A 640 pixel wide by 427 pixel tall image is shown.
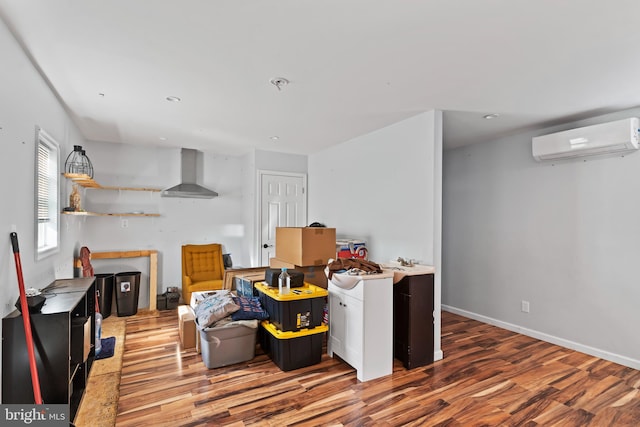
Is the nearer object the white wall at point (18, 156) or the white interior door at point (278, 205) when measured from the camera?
the white wall at point (18, 156)

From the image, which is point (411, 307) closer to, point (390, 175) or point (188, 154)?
Result: point (390, 175)

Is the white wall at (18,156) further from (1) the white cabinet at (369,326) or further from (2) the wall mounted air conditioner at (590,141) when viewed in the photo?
(2) the wall mounted air conditioner at (590,141)

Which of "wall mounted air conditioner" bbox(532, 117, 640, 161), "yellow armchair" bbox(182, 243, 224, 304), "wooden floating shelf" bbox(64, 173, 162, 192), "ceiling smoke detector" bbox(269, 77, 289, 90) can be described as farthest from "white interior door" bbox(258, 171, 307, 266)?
"wall mounted air conditioner" bbox(532, 117, 640, 161)

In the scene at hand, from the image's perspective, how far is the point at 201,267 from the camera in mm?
5145

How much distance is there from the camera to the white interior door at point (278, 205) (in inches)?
205

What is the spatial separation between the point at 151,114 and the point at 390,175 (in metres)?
2.71

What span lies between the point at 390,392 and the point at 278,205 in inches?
135

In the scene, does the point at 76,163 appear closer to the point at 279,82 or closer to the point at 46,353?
the point at 46,353

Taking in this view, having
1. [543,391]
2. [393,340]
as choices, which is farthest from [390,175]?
[543,391]

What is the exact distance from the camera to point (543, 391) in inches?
102

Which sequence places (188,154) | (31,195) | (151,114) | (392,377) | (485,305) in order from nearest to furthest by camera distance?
(31,195) → (392,377) → (151,114) → (485,305) → (188,154)

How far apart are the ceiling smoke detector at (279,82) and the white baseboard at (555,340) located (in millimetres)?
3908

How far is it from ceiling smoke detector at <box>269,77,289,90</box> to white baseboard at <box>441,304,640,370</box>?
3.91 m

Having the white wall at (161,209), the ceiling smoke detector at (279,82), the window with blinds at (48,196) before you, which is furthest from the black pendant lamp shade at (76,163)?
the ceiling smoke detector at (279,82)
